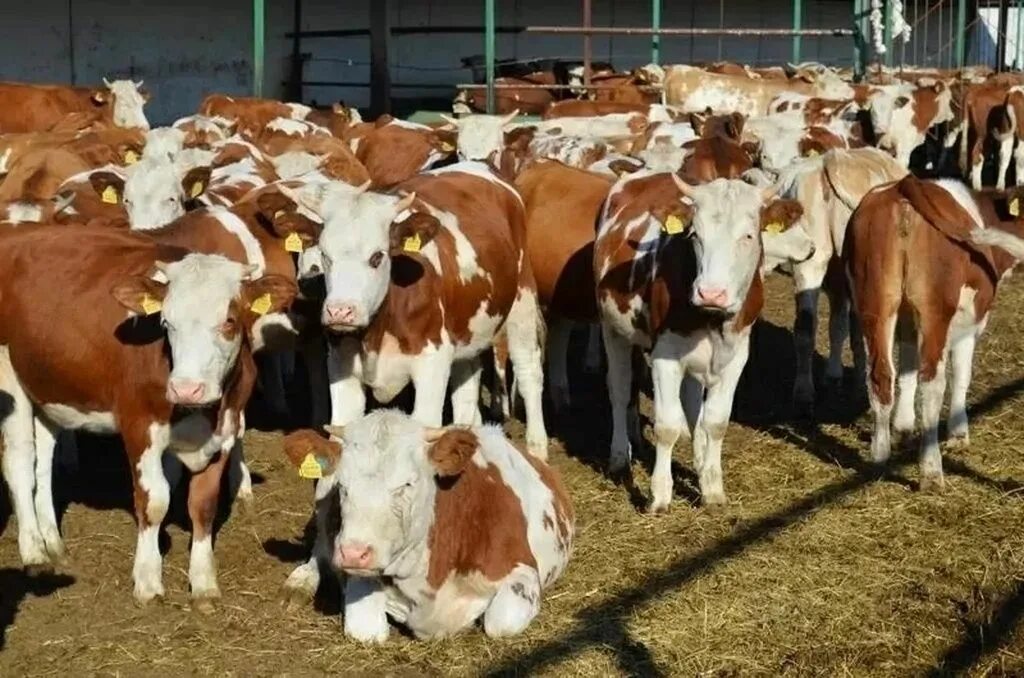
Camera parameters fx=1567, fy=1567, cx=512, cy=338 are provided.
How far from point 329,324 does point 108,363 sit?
0.90 meters

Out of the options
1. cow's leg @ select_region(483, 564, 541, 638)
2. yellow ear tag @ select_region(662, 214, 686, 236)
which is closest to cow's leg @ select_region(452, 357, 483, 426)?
yellow ear tag @ select_region(662, 214, 686, 236)

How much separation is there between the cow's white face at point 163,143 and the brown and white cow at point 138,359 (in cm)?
389

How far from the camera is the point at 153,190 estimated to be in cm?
859

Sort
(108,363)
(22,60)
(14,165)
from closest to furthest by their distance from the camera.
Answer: (108,363) < (14,165) < (22,60)

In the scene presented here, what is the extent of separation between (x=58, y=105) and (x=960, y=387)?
35.1 ft

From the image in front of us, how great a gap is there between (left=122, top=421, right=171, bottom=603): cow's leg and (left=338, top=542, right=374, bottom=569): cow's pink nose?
1.36m

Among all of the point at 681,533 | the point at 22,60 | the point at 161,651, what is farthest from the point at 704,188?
the point at 22,60

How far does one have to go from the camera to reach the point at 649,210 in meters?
7.54

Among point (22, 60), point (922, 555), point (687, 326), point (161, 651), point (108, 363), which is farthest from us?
point (22, 60)

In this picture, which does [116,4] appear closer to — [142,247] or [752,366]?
[752,366]

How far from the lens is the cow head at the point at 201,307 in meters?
5.71

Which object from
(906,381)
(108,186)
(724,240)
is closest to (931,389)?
(906,381)

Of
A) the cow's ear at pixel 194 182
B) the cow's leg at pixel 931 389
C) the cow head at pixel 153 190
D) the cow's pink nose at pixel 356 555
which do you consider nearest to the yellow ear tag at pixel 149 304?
the cow's pink nose at pixel 356 555

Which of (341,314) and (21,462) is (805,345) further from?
(21,462)
